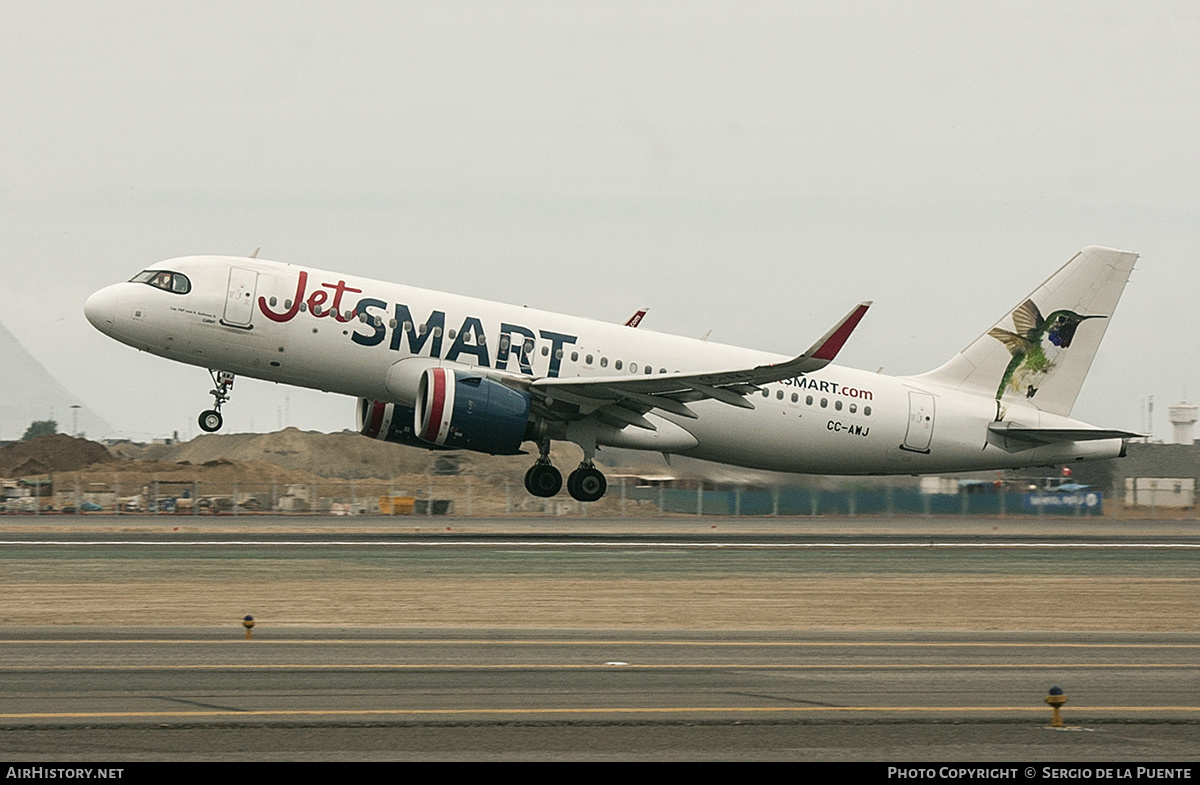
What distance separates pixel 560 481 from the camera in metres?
36.8

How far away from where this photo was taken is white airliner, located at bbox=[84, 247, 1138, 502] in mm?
34031

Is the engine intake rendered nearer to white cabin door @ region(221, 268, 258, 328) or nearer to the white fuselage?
the white fuselage

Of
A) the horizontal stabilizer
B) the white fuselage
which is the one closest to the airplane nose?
the white fuselage

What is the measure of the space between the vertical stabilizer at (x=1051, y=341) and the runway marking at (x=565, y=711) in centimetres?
2983

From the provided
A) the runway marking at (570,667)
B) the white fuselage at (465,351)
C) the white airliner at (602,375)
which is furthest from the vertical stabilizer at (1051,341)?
the runway marking at (570,667)

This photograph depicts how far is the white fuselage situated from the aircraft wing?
0.81 metres

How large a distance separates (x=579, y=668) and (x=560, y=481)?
873 inches

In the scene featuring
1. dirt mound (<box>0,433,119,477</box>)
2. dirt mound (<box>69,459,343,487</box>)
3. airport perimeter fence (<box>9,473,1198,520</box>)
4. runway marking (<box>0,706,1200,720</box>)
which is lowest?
runway marking (<box>0,706,1200,720</box>)

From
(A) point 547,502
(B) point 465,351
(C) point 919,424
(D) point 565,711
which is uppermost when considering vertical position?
(B) point 465,351

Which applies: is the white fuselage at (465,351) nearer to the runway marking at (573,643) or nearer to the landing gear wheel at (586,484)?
the landing gear wheel at (586,484)

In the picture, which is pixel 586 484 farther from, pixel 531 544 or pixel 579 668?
pixel 579 668

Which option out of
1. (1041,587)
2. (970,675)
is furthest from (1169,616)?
(970,675)

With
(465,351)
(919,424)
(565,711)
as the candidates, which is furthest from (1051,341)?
(565,711)
